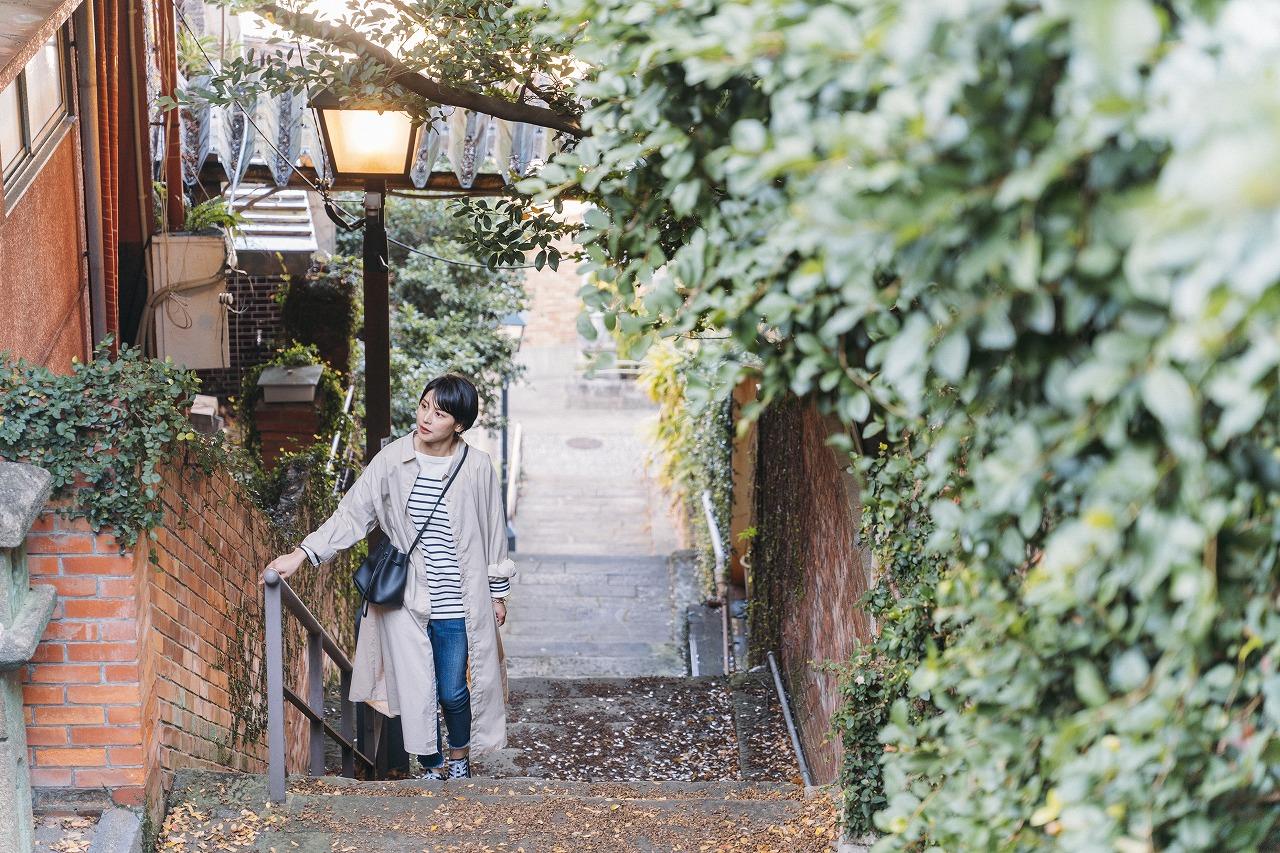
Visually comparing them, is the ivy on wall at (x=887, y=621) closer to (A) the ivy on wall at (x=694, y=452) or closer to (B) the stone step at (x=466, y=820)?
(B) the stone step at (x=466, y=820)

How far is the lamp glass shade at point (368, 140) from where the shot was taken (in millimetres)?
5219

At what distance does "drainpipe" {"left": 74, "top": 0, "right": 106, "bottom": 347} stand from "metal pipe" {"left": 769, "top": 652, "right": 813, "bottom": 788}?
3.74m

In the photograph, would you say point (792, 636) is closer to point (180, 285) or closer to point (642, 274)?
point (180, 285)

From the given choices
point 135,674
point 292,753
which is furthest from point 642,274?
point 292,753

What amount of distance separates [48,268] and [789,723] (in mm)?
3915

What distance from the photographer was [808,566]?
536 centimetres

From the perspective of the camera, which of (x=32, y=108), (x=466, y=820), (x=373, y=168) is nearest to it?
(x=466, y=820)

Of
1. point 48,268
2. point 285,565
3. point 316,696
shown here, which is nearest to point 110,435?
point 285,565

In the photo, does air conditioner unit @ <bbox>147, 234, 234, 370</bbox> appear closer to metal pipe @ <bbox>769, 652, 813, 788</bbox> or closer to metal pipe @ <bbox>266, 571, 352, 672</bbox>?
metal pipe @ <bbox>266, 571, 352, 672</bbox>

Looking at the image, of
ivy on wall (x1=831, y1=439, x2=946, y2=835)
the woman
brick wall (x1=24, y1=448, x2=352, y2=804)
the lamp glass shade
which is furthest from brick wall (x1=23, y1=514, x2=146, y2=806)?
the lamp glass shade

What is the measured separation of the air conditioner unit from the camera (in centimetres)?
608

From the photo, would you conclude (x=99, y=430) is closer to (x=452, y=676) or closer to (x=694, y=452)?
(x=452, y=676)

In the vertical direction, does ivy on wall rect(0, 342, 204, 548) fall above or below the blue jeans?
above

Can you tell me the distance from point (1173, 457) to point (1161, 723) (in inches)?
13.6
